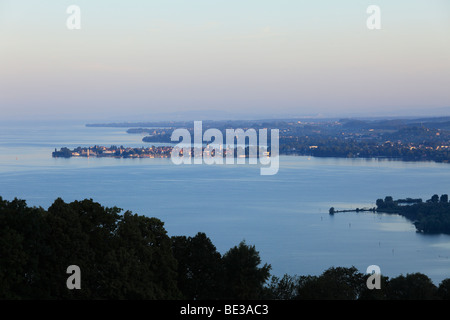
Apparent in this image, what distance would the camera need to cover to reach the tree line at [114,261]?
5.43 m

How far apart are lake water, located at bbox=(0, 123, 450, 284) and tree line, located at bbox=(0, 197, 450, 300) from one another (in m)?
8.39

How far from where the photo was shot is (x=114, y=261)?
18.6ft

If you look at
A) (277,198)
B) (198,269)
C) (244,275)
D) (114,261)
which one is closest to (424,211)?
(277,198)

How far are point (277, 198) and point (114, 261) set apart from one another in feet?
68.0

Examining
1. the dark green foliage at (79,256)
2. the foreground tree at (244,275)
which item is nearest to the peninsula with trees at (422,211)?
the foreground tree at (244,275)

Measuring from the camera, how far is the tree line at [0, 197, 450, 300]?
17.8 feet

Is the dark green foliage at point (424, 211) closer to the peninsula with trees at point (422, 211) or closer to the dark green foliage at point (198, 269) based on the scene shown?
the peninsula with trees at point (422, 211)

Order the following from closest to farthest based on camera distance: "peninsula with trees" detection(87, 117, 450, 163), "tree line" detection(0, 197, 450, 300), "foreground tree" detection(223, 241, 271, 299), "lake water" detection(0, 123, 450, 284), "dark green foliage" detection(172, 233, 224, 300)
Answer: "tree line" detection(0, 197, 450, 300)
"foreground tree" detection(223, 241, 271, 299)
"dark green foliage" detection(172, 233, 224, 300)
"lake water" detection(0, 123, 450, 284)
"peninsula with trees" detection(87, 117, 450, 163)

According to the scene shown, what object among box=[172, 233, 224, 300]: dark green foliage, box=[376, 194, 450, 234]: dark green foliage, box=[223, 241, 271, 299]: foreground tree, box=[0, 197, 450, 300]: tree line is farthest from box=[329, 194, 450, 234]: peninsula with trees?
box=[223, 241, 271, 299]: foreground tree

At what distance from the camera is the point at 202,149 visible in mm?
42062

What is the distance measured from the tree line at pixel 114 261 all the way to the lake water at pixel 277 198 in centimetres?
839

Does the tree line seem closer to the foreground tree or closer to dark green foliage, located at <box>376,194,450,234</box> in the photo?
the foreground tree
